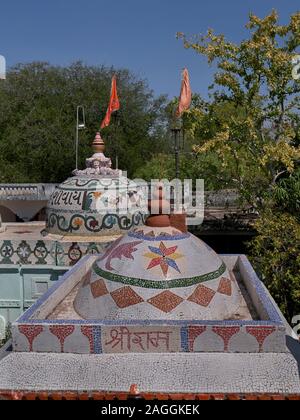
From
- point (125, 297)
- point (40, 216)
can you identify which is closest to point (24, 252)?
point (125, 297)

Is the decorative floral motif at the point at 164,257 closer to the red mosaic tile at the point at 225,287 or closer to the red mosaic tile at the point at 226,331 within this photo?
the red mosaic tile at the point at 225,287

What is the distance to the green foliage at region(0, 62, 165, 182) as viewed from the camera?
2572cm

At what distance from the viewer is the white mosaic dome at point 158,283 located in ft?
17.8

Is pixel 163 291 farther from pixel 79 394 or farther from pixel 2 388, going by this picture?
pixel 2 388

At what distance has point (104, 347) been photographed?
16.4ft

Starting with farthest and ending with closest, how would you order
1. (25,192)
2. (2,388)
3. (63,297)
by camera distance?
(25,192) < (63,297) < (2,388)

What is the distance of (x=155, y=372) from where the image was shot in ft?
15.6

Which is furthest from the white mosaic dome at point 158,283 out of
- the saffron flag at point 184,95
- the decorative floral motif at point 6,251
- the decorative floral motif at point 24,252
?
the saffron flag at point 184,95

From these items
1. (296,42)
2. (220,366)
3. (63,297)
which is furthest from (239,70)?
(220,366)

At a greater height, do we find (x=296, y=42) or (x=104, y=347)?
(x=296, y=42)

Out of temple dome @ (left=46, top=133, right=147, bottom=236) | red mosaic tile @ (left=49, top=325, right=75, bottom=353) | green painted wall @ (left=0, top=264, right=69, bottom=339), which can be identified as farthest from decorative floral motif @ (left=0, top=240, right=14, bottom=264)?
red mosaic tile @ (left=49, top=325, right=75, bottom=353)

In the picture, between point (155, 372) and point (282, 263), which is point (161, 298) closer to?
point (155, 372)

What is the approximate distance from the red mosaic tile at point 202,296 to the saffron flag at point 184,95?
948cm

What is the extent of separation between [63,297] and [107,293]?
3.23 feet
